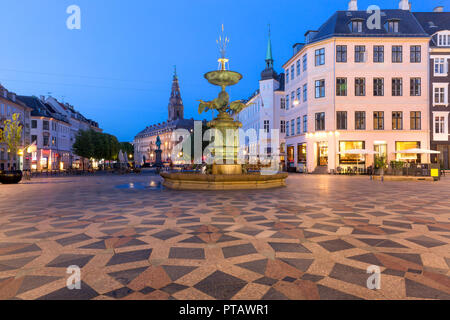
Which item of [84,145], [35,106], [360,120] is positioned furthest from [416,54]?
[35,106]

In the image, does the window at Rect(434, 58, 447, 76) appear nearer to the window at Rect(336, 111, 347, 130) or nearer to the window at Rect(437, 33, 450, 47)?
the window at Rect(437, 33, 450, 47)

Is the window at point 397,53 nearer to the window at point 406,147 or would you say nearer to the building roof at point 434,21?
the building roof at point 434,21

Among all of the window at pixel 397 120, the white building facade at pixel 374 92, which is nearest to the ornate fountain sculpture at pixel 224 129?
the white building facade at pixel 374 92

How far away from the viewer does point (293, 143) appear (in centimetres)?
3588

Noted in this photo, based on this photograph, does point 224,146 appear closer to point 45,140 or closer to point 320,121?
point 320,121

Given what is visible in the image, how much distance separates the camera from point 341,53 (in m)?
29.6

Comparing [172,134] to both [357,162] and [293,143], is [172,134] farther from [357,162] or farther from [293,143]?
[357,162]

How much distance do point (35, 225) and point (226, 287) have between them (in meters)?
5.01

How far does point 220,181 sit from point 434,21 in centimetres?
4003

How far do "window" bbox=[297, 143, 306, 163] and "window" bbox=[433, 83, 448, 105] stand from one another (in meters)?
15.4

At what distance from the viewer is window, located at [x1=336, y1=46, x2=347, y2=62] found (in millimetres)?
29562

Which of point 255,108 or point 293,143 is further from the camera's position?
point 255,108

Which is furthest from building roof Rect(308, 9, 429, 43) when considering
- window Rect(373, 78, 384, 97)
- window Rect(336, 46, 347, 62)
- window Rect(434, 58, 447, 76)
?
window Rect(373, 78, 384, 97)

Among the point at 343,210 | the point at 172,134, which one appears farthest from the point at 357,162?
the point at 172,134
